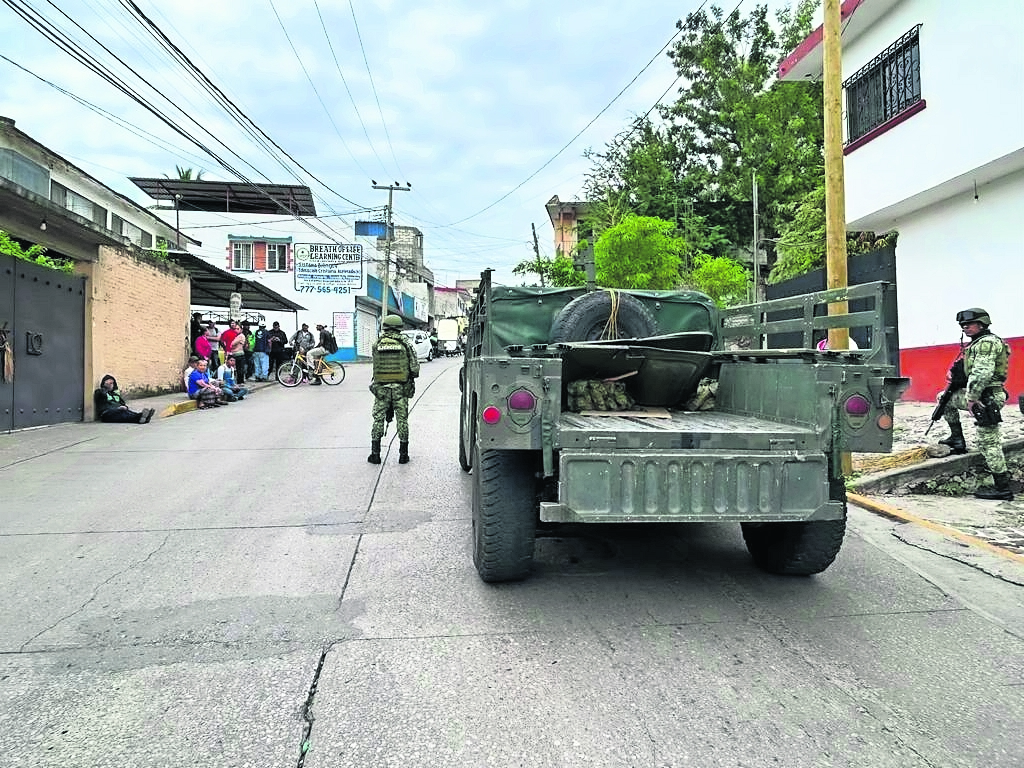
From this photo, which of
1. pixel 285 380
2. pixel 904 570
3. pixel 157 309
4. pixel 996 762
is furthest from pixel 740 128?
pixel 996 762

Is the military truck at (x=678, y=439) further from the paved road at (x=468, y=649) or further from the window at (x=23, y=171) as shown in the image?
the window at (x=23, y=171)

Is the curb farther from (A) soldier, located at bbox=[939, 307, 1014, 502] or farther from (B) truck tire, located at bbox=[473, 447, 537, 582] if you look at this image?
(B) truck tire, located at bbox=[473, 447, 537, 582]

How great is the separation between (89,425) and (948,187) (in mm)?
13956

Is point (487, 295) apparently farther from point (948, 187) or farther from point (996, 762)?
point (948, 187)

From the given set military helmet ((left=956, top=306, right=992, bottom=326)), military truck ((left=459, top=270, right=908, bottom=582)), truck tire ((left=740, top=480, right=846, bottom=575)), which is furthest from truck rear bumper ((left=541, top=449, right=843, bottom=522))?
military helmet ((left=956, top=306, right=992, bottom=326))

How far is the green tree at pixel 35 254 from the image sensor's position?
1221 centimetres

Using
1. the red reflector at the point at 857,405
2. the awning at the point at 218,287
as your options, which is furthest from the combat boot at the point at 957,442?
A: the awning at the point at 218,287

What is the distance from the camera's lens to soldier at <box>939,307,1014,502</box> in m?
6.70

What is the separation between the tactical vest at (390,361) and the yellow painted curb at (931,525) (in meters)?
4.92

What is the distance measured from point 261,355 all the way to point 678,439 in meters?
19.6

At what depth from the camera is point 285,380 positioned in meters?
20.0

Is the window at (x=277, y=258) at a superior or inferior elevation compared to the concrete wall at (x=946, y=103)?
superior

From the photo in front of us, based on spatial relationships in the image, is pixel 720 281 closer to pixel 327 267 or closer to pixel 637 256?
pixel 637 256

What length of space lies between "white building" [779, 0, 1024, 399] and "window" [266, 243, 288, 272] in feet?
95.5
